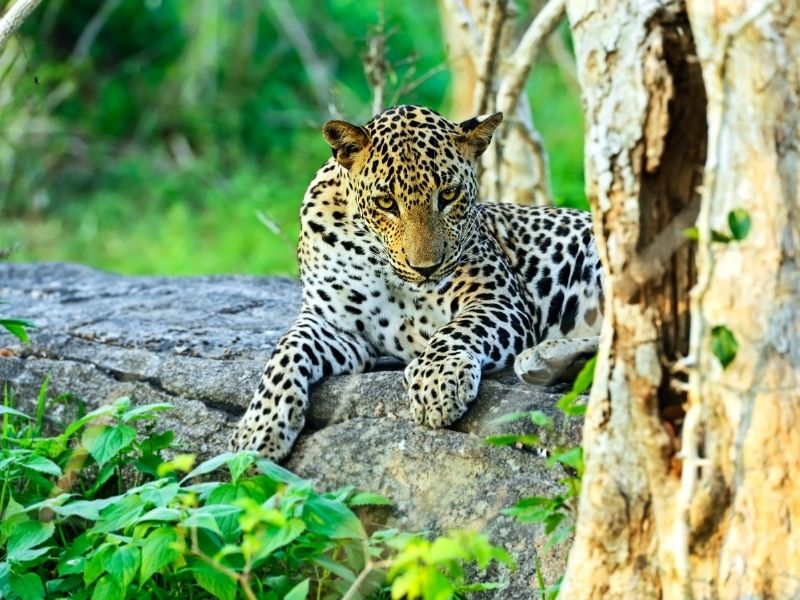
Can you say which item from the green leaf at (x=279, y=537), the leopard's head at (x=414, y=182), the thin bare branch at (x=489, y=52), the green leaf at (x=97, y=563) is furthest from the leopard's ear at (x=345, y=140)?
the thin bare branch at (x=489, y=52)

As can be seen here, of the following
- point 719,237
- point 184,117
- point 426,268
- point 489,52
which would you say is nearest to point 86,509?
point 426,268

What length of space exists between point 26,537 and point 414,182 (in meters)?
2.60

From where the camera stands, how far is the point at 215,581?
5215 mm

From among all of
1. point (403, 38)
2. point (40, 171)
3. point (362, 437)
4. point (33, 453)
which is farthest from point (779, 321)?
point (403, 38)

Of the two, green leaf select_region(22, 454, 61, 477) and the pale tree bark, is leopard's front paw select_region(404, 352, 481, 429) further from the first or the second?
the pale tree bark

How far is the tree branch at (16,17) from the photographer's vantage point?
564cm

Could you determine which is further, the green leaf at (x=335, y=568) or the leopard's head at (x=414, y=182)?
the leopard's head at (x=414, y=182)

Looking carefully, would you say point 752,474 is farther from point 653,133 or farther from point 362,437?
point 362,437

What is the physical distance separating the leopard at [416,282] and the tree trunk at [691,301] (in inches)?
80.6

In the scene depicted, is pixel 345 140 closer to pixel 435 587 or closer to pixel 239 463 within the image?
pixel 239 463

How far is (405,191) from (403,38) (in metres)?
15.3

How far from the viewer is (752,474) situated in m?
4.14

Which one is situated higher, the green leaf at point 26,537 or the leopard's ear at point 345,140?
the leopard's ear at point 345,140

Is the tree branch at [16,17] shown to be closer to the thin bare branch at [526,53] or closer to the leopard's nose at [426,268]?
the leopard's nose at [426,268]
